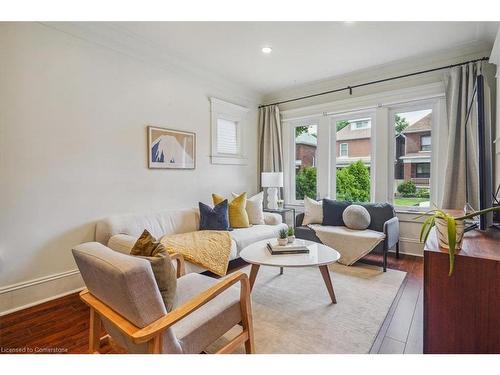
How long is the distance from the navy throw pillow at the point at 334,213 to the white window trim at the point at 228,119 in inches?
65.8

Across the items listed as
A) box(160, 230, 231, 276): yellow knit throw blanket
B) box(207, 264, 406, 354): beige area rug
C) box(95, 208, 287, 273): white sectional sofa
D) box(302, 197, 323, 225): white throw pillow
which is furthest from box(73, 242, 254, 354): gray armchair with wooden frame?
box(302, 197, 323, 225): white throw pillow

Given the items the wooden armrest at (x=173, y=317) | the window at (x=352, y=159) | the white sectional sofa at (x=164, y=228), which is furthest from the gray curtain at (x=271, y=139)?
the wooden armrest at (x=173, y=317)

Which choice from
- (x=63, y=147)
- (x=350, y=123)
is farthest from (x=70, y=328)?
(x=350, y=123)

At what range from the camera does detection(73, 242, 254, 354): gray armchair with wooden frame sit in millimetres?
1149

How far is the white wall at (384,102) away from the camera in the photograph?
344cm

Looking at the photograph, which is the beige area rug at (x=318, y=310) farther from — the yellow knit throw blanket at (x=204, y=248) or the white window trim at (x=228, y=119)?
the white window trim at (x=228, y=119)

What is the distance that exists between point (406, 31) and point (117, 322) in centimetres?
365

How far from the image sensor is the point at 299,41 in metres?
3.06

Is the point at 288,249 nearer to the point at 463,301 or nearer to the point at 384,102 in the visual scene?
the point at 463,301

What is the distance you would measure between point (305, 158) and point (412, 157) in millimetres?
1657

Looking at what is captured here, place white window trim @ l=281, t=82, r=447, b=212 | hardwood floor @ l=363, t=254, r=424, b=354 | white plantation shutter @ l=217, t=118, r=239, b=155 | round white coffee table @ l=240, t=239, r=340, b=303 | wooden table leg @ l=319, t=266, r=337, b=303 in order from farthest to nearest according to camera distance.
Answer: white plantation shutter @ l=217, t=118, r=239, b=155 < white window trim @ l=281, t=82, r=447, b=212 < wooden table leg @ l=319, t=266, r=337, b=303 < round white coffee table @ l=240, t=239, r=340, b=303 < hardwood floor @ l=363, t=254, r=424, b=354

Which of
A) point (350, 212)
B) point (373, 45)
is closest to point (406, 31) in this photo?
point (373, 45)

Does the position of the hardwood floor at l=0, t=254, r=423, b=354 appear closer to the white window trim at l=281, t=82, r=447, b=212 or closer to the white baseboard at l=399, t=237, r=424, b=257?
the white baseboard at l=399, t=237, r=424, b=257

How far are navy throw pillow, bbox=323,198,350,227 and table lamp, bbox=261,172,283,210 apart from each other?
922 mm
